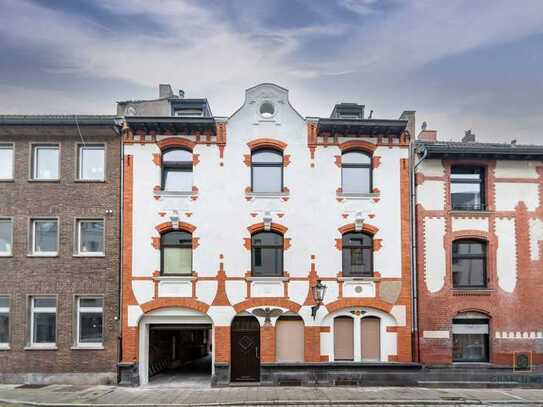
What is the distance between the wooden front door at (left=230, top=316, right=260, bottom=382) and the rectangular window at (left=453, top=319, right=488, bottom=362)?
7.69 meters

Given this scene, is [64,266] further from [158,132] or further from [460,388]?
[460,388]

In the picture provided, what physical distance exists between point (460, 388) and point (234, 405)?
334 inches

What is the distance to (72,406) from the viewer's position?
1391 cm

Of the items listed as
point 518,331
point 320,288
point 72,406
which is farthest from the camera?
point 518,331

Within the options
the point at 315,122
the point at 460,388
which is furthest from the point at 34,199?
the point at 460,388

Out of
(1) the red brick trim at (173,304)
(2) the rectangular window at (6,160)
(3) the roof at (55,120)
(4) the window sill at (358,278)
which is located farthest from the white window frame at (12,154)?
(4) the window sill at (358,278)

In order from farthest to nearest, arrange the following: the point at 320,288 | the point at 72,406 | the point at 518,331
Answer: the point at 518,331
the point at 320,288
the point at 72,406

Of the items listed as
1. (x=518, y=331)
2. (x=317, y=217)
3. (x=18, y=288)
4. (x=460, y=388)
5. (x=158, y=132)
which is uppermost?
(x=158, y=132)

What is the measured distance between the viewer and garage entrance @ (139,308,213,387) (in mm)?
17156

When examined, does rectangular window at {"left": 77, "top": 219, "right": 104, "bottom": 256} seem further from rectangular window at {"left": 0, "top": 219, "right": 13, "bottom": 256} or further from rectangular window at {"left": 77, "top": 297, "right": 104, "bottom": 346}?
rectangular window at {"left": 0, "top": 219, "right": 13, "bottom": 256}

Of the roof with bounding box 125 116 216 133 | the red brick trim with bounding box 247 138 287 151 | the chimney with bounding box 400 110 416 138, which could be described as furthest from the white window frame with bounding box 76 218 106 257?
the chimney with bounding box 400 110 416 138

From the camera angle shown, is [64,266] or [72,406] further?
[64,266]

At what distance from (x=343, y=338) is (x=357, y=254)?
327cm

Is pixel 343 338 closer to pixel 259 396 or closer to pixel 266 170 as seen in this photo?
pixel 259 396
